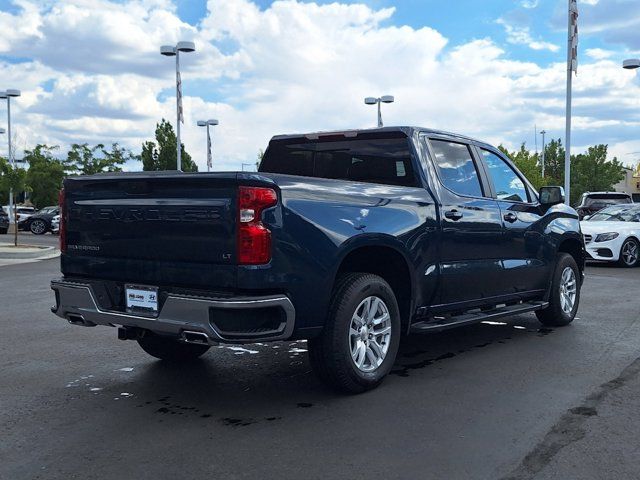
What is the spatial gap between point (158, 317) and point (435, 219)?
2.37 m

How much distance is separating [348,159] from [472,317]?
176 centimetres

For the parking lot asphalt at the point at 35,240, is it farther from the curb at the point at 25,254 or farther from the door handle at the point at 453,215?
the door handle at the point at 453,215

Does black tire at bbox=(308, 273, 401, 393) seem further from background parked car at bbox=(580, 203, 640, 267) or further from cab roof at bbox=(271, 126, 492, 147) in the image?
background parked car at bbox=(580, 203, 640, 267)

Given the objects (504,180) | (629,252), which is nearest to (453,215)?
(504,180)

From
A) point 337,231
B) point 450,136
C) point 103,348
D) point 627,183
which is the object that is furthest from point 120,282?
point 627,183

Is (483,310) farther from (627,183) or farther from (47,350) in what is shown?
(627,183)

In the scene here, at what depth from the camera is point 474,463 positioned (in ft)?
12.2

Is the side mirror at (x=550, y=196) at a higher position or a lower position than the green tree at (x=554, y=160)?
lower

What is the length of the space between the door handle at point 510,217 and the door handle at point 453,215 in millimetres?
862

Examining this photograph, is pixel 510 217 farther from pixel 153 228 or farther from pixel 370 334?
pixel 153 228

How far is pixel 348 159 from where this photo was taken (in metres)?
6.32

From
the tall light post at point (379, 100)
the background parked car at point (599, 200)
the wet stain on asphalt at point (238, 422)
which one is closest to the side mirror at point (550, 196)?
the wet stain on asphalt at point (238, 422)

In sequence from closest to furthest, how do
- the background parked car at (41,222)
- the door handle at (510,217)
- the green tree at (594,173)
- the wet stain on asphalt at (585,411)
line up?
1. the wet stain on asphalt at (585,411)
2. the door handle at (510,217)
3. the background parked car at (41,222)
4. the green tree at (594,173)

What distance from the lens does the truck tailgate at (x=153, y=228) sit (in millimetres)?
4363
